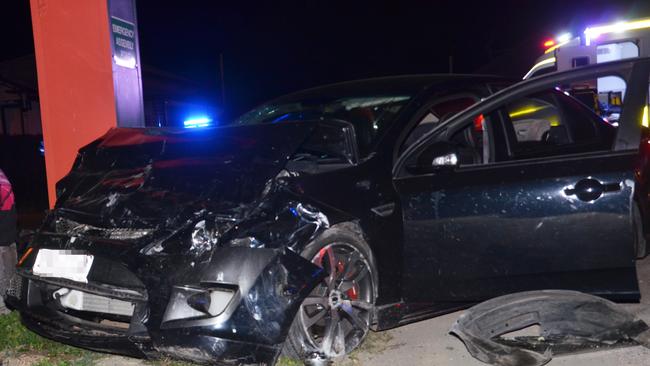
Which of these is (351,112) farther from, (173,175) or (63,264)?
(63,264)

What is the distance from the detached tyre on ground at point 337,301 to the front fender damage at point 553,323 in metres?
0.61

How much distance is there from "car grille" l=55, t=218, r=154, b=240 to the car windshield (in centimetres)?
142

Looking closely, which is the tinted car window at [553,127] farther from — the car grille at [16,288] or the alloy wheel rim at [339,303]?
the car grille at [16,288]

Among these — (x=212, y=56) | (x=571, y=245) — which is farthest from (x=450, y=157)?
(x=212, y=56)

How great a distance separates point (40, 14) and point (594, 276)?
16.5 ft

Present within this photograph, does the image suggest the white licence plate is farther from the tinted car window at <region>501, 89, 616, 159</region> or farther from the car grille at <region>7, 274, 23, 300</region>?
the tinted car window at <region>501, 89, 616, 159</region>

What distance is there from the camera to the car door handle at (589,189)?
3710 millimetres

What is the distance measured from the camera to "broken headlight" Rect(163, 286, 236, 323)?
10.4ft

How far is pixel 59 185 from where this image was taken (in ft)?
14.1

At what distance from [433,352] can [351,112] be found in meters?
1.73

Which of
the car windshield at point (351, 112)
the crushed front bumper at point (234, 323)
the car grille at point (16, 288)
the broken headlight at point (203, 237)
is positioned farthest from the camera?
the car windshield at point (351, 112)

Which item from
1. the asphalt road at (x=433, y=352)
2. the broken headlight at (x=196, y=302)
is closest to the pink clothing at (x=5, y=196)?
the broken headlight at (x=196, y=302)

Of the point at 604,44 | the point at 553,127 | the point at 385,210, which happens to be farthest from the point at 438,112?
the point at 604,44

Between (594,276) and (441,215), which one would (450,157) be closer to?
(441,215)
